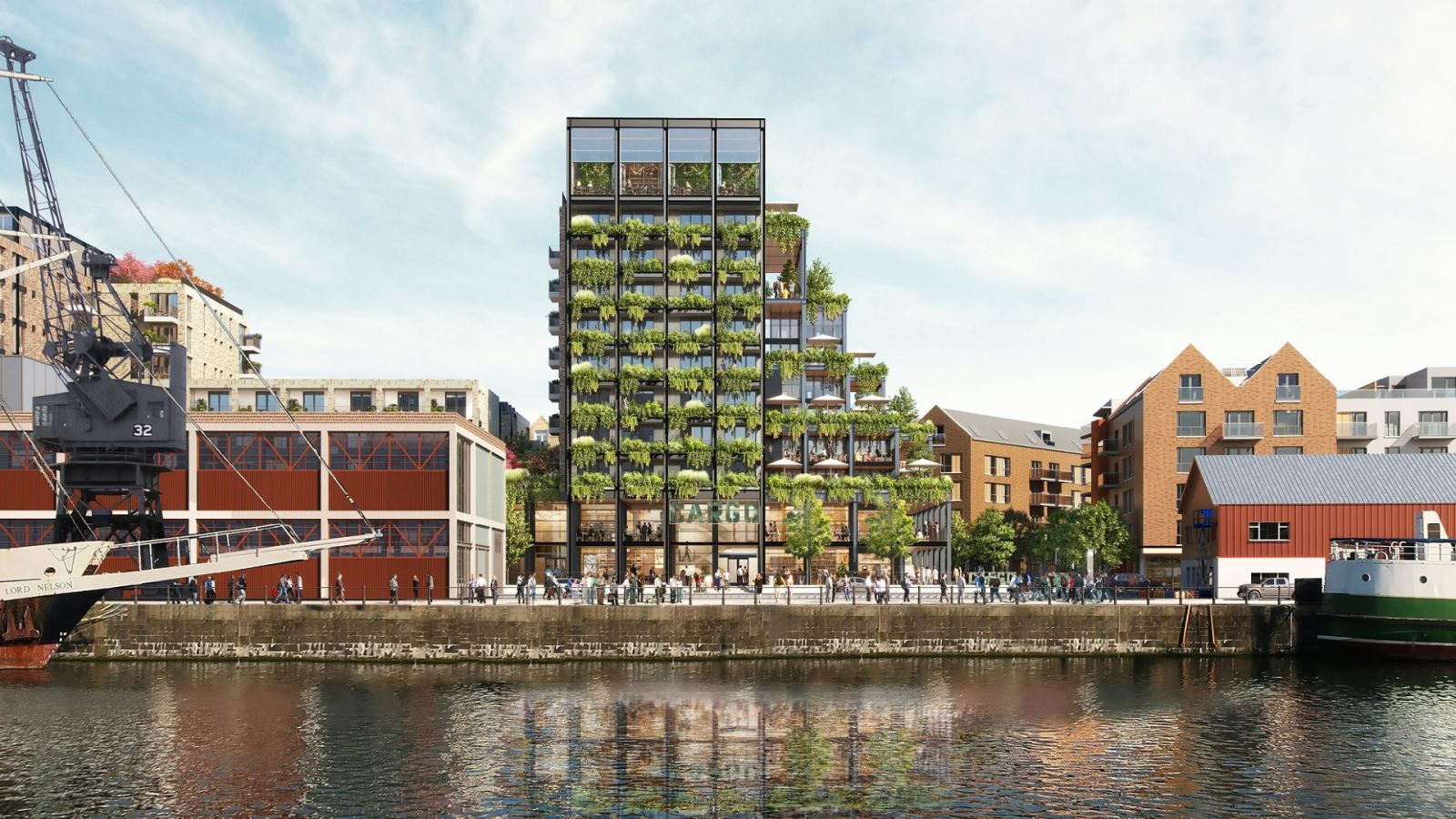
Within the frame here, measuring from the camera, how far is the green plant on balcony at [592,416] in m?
102

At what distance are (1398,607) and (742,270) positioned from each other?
A: 55.5 meters

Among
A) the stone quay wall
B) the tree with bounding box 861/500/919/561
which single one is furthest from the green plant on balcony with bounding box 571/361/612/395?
the stone quay wall

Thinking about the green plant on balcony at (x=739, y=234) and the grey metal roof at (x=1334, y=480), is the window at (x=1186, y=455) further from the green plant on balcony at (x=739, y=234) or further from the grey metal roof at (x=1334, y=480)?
the green plant on balcony at (x=739, y=234)

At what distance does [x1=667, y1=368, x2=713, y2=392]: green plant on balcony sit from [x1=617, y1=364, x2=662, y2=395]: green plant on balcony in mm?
1110

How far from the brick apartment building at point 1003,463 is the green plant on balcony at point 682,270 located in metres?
37.1

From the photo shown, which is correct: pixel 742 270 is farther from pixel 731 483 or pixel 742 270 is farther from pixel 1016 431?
pixel 1016 431

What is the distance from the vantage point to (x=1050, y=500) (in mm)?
146875

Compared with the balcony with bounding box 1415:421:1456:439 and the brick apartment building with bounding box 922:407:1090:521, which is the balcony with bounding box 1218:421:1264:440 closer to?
the balcony with bounding box 1415:421:1456:439

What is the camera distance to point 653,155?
107 meters

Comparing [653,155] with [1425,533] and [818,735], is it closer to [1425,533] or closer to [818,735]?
[1425,533]

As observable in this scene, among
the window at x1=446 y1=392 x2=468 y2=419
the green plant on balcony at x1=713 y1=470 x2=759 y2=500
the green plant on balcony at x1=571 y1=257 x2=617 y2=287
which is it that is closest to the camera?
the green plant on balcony at x1=713 y1=470 x2=759 y2=500

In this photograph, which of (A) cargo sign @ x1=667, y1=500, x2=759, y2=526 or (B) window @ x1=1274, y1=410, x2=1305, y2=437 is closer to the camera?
(A) cargo sign @ x1=667, y1=500, x2=759, y2=526

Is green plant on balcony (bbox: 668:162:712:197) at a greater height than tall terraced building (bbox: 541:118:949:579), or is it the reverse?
green plant on balcony (bbox: 668:162:712:197)

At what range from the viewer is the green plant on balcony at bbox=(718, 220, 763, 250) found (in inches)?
4144
